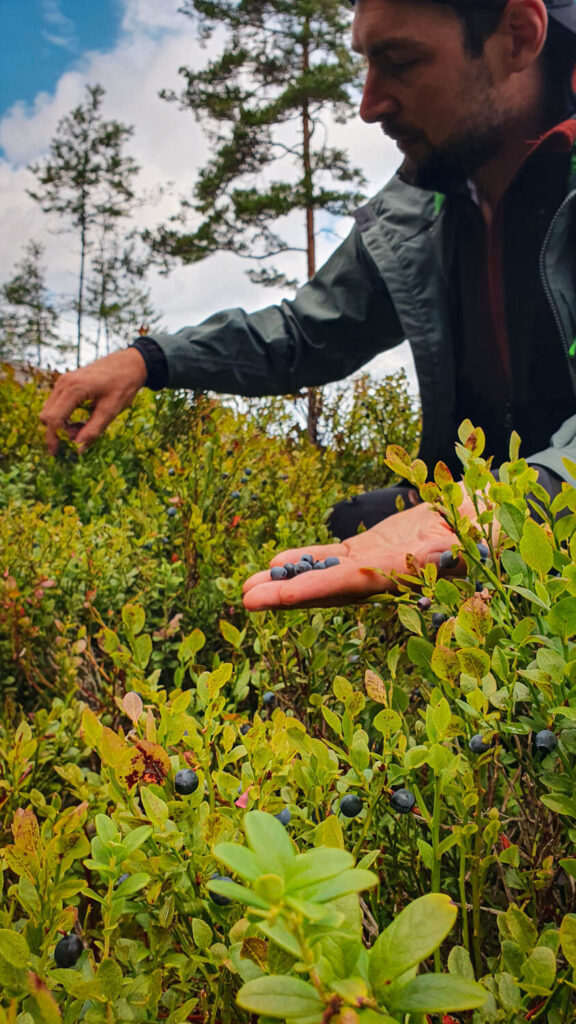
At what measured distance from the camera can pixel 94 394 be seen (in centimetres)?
280

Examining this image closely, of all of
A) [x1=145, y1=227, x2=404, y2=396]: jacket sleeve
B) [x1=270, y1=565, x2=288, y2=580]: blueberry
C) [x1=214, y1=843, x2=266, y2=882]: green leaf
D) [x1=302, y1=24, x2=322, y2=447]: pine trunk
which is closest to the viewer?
[x1=214, y1=843, x2=266, y2=882]: green leaf

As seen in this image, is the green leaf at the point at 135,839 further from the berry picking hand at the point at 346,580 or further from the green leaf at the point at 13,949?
the berry picking hand at the point at 346,580

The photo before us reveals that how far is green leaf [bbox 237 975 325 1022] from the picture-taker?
315 mm

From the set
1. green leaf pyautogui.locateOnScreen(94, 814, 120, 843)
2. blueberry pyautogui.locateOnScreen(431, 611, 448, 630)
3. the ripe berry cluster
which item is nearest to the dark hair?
the ripe berry cluster

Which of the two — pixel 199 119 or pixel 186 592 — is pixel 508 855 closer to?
pixel 186 592

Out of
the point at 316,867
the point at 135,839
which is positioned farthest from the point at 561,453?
the point at 316,867

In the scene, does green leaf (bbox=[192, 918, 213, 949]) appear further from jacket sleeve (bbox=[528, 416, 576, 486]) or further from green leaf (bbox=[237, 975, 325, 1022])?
jacket sleeve (bbox=[528, 416, 576, 486])

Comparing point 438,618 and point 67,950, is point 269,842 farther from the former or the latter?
point 438,618

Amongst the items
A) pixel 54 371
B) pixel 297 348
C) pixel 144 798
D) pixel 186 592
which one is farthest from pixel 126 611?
pixel 54 371

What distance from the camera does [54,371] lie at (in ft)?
12.7

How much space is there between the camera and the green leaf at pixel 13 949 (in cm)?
45

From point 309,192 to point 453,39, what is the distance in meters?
8.46

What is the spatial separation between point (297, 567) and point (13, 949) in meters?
0.89

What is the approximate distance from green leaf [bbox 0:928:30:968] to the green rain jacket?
2.40m
